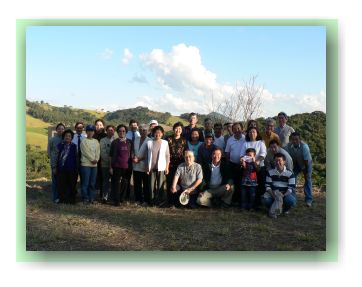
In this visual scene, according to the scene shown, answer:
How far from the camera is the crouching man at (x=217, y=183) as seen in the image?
7562mm

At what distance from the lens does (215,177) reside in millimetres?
7656

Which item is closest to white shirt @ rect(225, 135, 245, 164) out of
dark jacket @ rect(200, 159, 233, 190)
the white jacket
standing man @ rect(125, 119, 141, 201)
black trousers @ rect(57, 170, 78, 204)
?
dark jacket @ rect(200, 159, 233, 190)

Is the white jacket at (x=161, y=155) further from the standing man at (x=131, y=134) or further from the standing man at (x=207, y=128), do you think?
the standing man at (x=207, y=128)

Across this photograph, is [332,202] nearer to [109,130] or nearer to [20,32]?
[109,130]

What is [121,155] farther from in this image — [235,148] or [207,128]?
[235,148]

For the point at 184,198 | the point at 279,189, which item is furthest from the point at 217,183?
the point at 279,189

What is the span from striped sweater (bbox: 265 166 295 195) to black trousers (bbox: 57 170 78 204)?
342cm

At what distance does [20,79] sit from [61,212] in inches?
104

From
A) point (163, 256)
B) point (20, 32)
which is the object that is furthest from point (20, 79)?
point (163, 256)

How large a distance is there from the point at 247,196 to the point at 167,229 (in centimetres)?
174

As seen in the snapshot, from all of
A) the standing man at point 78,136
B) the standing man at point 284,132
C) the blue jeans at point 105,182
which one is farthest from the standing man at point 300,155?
the standing man at point 78,136

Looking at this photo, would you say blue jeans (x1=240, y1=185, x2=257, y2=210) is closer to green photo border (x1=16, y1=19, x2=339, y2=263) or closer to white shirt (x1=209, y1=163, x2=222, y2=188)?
white shirt (x1=209, y1=163, x2=222, y2=188)

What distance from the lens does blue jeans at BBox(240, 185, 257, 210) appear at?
7.52m

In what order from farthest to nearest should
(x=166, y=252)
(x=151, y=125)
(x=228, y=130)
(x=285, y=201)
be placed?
(x=228, y=130) < (x=151, y=125) < (x=285, y=201) < (x=166, y=252)
